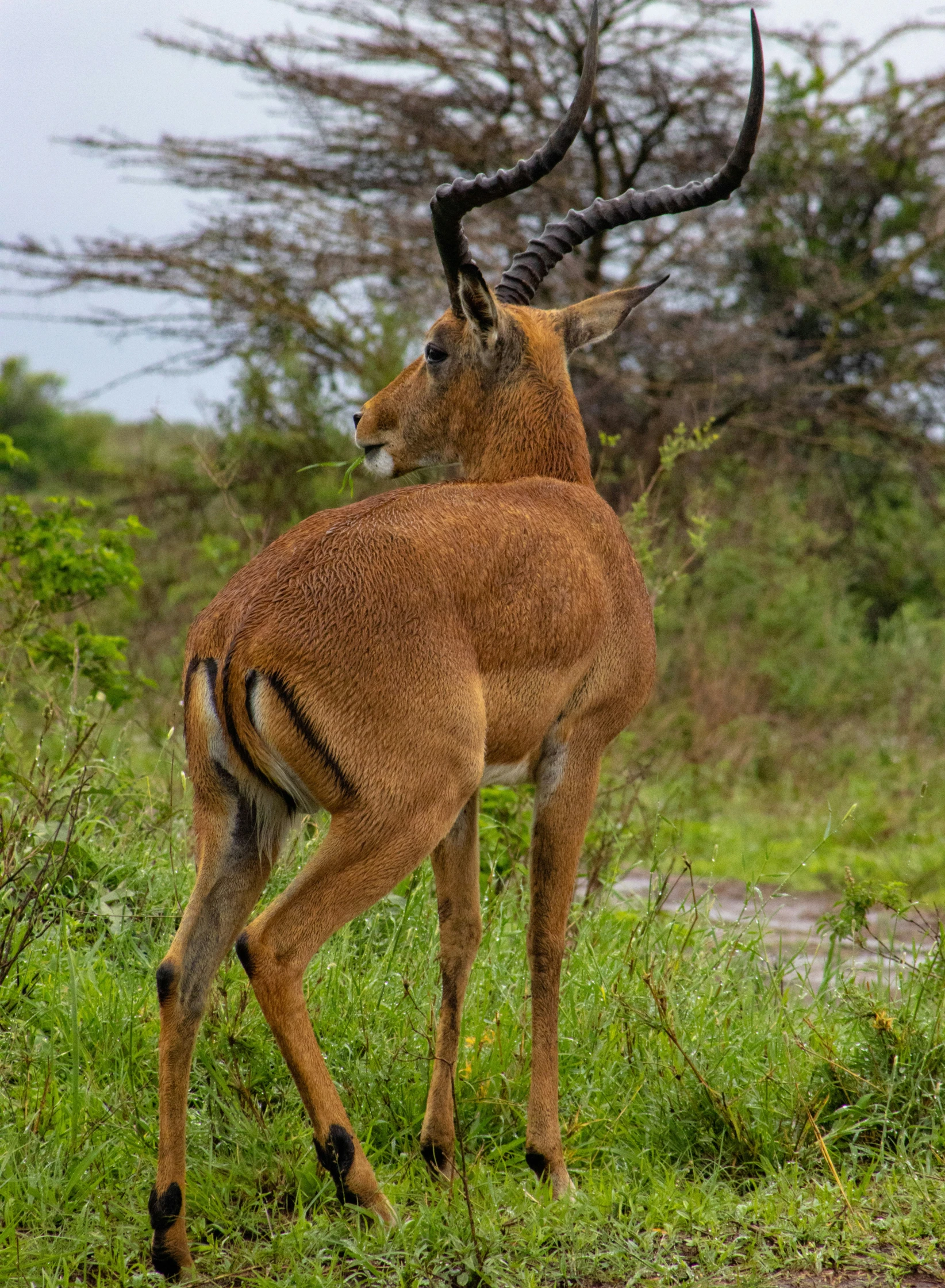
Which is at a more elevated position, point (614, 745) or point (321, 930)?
point (321, 930)

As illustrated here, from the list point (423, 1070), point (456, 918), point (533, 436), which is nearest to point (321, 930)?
point (456, 918)

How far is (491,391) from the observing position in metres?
4.07

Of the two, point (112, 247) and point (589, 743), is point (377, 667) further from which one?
point (112, 247)

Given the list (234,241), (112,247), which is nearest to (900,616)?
(234,241)

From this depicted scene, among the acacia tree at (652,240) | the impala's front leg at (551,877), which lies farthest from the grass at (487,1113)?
the acacia tree at (652,240)

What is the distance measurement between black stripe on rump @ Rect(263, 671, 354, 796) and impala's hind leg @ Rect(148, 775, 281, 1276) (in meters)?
0.27

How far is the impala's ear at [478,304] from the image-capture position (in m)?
3.76

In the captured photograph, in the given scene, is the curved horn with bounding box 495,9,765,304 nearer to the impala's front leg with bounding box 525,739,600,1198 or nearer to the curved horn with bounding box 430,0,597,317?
the curved horn with bounding box 430,0,597,317

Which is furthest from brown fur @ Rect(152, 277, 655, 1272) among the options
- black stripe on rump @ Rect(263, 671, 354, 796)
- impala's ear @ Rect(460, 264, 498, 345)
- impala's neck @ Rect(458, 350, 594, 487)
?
impala's ear @ Rect(460, 264, 498, 345)

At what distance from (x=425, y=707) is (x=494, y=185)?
5.37 feet

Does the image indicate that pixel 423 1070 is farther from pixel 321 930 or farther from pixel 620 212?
pixel 620 212

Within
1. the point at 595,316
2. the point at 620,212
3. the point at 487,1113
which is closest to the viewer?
the point at 487,1113

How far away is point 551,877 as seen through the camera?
3.55 meters

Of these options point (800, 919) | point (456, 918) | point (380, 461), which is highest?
point (380, 461)
